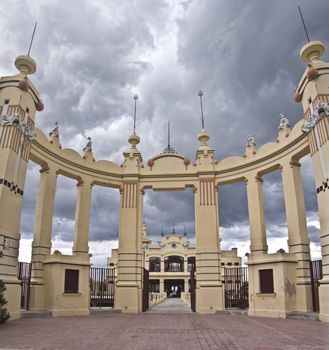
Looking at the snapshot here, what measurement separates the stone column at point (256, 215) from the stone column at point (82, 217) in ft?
28.4

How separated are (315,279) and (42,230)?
1258 centimetres

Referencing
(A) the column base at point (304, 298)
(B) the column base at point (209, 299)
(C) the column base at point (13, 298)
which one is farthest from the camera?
(B) the column base at point (209, 299)

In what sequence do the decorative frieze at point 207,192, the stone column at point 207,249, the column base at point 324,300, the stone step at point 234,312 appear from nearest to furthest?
the column base at point 324,300, the stone step at point 234,312, the stone column at point 207,249, the decorative frieze at point 207,192

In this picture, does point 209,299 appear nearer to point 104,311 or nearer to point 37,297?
point 104,311

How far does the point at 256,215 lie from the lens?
18.4m

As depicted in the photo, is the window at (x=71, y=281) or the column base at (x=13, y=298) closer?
the column base at (x=13, y=298)

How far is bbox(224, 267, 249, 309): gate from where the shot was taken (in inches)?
727

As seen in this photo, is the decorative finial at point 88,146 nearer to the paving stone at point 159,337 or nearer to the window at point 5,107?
the window at point 5,107

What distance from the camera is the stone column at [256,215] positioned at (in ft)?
59.2

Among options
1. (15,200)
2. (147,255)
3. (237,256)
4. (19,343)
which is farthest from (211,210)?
(147,255)

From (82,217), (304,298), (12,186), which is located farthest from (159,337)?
(82,217)

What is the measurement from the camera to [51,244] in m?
17.4

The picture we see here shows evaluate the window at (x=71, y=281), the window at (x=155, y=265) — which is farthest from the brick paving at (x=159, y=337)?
the window at (x=155, y=265)

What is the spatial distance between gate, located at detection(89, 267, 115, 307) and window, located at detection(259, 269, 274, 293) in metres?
7.71
